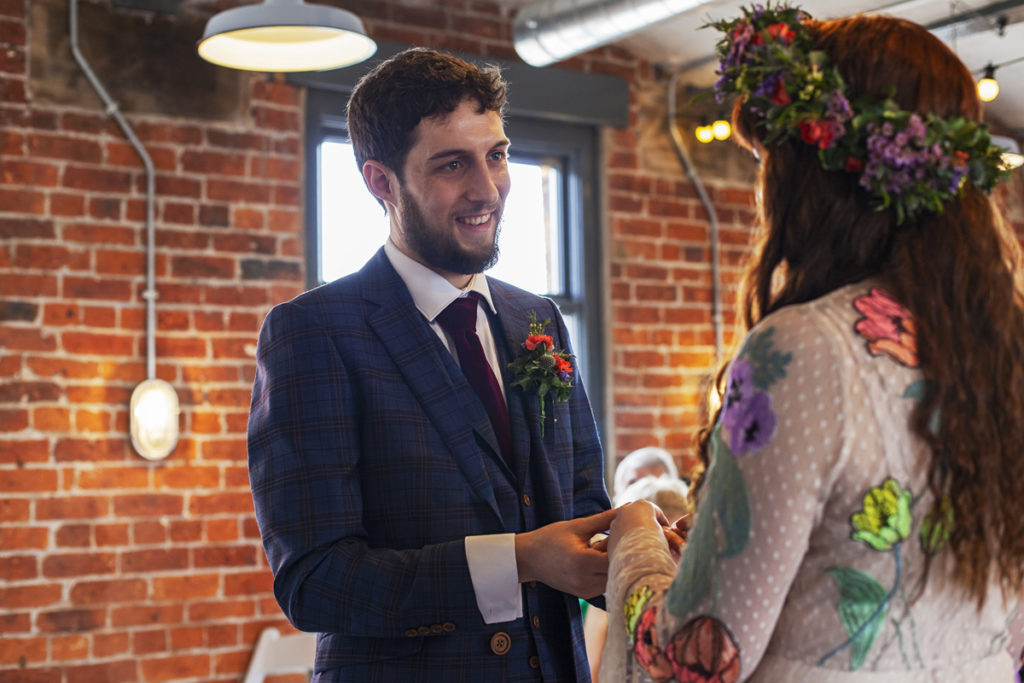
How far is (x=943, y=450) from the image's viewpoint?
1197 mm

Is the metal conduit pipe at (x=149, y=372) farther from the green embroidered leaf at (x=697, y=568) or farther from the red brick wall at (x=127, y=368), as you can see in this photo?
the green embroidered leaf at (x=697, y=568)

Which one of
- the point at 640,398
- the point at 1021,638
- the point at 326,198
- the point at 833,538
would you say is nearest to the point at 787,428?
the point at 833,538

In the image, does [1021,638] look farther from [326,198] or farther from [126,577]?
[326,198]

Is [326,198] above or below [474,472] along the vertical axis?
above

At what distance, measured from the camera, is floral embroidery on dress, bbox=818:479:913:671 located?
3.90ft

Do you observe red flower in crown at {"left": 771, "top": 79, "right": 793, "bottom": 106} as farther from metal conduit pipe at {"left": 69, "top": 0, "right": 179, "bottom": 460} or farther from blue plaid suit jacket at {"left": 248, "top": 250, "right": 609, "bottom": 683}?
metal conduit pipe at {"left": 69, "top": 0, "right": 179, "bottom": 460}

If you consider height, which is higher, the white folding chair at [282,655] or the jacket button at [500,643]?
the jacket button at [500,643]

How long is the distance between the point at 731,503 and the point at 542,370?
672mm

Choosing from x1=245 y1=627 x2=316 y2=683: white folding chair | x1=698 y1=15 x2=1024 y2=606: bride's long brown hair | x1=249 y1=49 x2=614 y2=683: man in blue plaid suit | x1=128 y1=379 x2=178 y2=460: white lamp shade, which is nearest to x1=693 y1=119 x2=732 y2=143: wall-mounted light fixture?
x1=128 y1=379 x2=178 y2=460: white lamp shade

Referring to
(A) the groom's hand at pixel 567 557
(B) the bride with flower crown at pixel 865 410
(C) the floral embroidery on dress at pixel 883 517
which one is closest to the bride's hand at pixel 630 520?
(A) the groom's hand at pixel 567 557

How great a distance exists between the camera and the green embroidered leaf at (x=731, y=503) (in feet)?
3.90

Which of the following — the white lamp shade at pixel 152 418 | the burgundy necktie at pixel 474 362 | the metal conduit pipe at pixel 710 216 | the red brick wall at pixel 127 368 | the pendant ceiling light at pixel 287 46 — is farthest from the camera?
the metal conduit pipe at pixel 710 216

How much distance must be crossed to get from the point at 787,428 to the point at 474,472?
64 cm

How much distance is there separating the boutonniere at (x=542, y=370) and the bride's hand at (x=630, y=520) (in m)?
0.32
